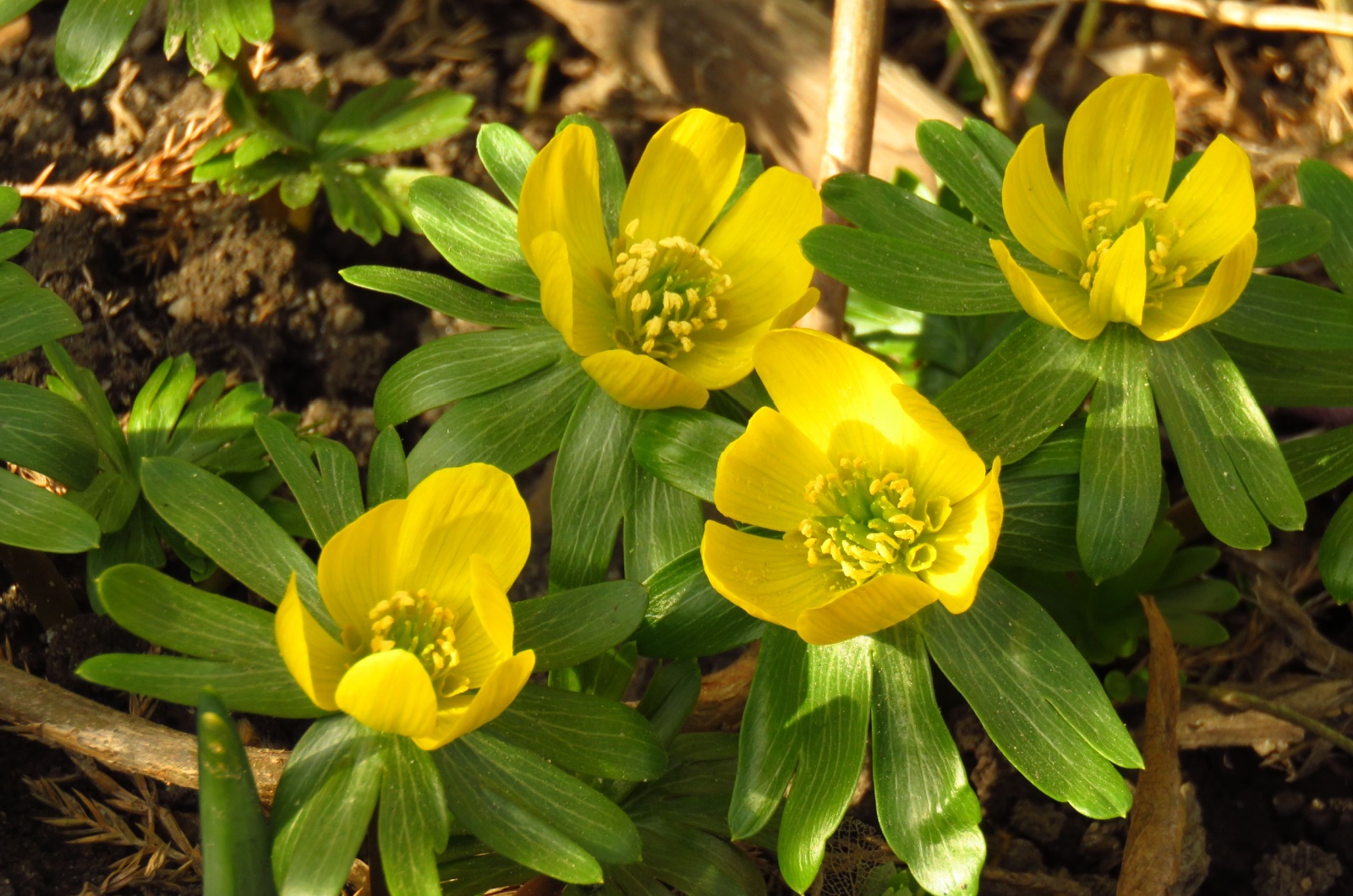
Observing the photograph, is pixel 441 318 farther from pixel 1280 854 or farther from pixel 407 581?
pixel 1280 854

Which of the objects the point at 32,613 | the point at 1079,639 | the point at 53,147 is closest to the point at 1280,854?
the point at 1079,639

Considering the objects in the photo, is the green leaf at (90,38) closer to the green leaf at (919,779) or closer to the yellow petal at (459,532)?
the yellow petal at (459,532)

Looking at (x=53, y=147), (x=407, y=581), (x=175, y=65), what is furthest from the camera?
(x=175, y=65)

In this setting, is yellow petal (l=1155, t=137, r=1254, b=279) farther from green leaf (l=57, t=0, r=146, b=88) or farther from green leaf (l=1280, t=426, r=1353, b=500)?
green leaf (l=57, t=0, r=146, b=88)

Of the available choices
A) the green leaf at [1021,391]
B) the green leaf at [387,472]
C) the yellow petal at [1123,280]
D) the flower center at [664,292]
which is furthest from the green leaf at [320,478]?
the yellow petal at [1123,280]

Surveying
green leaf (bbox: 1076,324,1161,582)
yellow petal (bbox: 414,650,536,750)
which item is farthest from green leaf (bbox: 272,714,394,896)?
green leaf (bbox: 1076,324,1161,582)

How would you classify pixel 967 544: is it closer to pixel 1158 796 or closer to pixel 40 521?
pixel 1158 796
